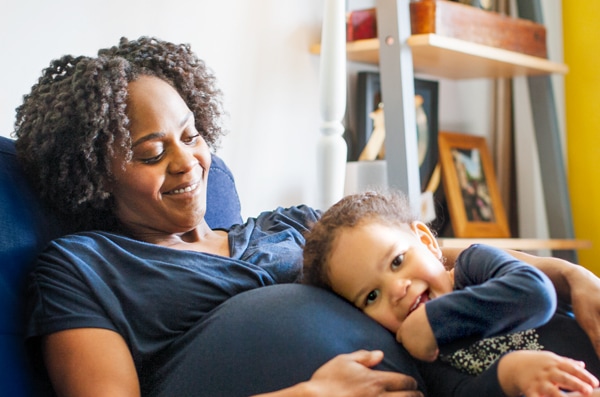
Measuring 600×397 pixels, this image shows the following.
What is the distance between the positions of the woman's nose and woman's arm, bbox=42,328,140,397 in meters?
0.32

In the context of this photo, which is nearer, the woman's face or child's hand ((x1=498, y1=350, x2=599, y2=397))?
child's hand ((x1=498, y1=350, x2=599, y2=397))

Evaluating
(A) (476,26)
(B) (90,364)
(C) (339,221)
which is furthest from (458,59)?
(B) (90,364)

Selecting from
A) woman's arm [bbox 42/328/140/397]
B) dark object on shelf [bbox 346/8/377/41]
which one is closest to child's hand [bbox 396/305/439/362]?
woman's arm [bbox 42/328/140/397]

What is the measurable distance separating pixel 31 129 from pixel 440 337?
0.77 m

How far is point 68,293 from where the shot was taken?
1.24 meters

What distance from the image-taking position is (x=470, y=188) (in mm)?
2982

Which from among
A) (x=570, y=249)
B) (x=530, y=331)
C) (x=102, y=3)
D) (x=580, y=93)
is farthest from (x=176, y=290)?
(x=580, y=93)

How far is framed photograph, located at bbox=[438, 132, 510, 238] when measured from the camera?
9.48 feet

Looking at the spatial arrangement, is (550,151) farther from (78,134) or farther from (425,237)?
(78,134)

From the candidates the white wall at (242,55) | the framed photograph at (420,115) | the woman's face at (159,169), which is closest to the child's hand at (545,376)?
the woman's face at (159,169)

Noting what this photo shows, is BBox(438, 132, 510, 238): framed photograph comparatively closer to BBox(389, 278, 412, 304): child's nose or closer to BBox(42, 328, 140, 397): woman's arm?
BBox(389, 278, 412, 304): child's nose

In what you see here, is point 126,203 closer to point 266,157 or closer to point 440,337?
point 440,337

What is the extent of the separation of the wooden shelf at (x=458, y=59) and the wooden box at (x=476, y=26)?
34mm

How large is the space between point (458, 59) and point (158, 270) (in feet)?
5.39
